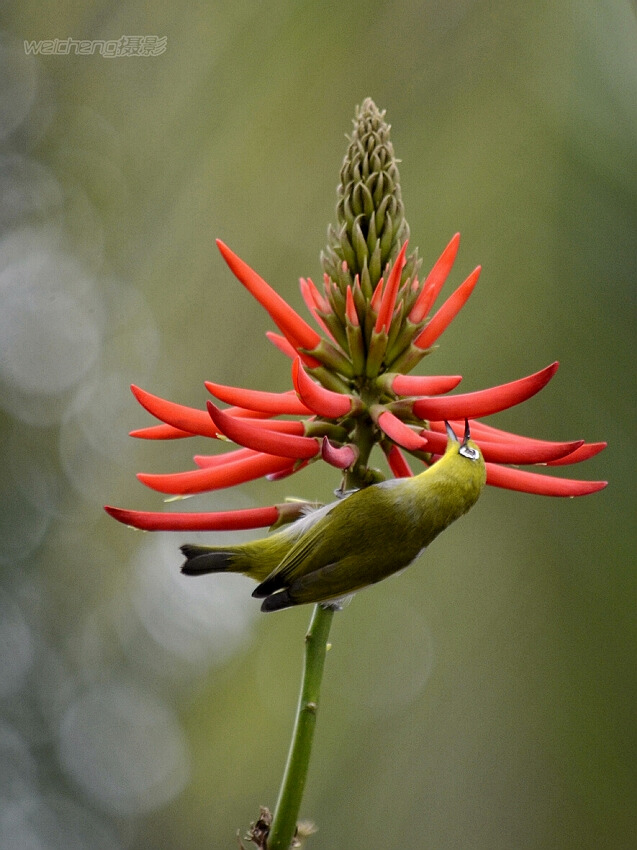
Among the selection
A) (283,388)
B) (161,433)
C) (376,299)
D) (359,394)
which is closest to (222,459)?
(161,433)

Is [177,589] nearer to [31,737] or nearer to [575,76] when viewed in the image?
[31,737]

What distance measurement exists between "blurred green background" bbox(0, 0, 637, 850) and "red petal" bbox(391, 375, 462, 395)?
1.42m

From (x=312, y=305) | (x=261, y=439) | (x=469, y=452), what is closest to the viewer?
(x=261, y=439)

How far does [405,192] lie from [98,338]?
4.48 feet

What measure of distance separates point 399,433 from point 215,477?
0.25m

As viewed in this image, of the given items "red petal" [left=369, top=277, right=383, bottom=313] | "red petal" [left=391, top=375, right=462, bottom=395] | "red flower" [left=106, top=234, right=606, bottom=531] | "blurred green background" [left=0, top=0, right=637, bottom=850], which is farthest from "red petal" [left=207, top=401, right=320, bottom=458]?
"blurred green background" [left=0, top=0, right=637, bottom=850]

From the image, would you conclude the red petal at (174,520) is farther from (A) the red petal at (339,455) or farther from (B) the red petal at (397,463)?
(B) the red petal at (397,463)

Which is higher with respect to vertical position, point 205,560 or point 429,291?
point 429,291

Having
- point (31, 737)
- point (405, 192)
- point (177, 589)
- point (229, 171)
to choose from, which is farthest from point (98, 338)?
point (31, 737)

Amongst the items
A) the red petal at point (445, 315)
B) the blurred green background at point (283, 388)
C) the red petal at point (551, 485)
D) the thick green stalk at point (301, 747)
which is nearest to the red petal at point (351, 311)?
the red petal at point (445, 315)

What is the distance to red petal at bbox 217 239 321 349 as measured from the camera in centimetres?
103

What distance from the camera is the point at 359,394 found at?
1174mm

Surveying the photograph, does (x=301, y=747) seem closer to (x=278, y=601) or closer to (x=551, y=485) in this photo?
(x=278, y=601)

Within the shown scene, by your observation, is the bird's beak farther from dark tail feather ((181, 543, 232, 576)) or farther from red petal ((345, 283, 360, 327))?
dark tail feather ((181, 543, 232, 576))
